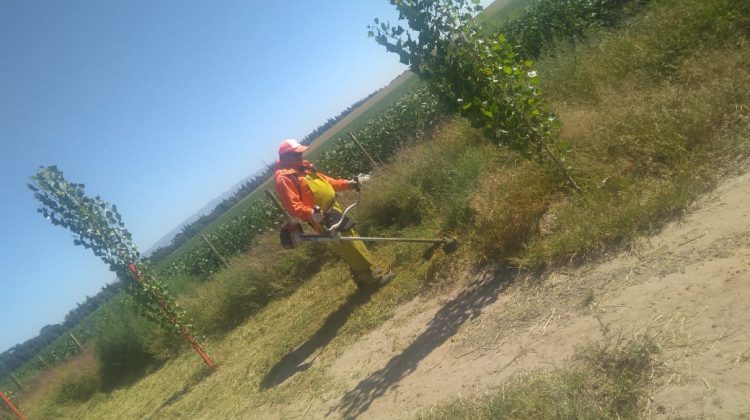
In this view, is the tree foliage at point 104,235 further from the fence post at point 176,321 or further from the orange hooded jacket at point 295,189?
the orange hooded jacket at point 295,189

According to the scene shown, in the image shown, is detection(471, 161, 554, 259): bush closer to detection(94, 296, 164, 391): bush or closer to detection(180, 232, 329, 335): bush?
detection(180, 232, 329, 335): bush

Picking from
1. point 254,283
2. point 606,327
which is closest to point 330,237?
point 606,327

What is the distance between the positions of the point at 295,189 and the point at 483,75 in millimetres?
2508

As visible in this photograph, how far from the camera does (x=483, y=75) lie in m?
4.96

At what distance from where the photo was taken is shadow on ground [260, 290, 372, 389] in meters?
5.98

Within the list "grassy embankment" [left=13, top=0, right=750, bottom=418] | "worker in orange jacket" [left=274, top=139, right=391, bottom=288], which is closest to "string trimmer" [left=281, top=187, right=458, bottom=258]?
"worker in orange jacket" [left=274, top=139, right=391, bottom=288]

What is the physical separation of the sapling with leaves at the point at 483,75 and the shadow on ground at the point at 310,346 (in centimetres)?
291

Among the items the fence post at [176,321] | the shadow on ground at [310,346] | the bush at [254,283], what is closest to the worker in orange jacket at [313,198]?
the shadow on ground at [310,346]

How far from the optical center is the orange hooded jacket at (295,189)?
18.5ft

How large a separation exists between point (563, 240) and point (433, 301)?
159 centimetres

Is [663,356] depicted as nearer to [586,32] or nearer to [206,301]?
[586,32]

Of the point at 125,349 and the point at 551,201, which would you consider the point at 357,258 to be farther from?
the point at 125,349

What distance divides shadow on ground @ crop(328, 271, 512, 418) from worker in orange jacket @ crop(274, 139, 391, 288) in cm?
163

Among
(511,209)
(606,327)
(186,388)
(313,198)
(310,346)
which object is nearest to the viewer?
(606,327)
